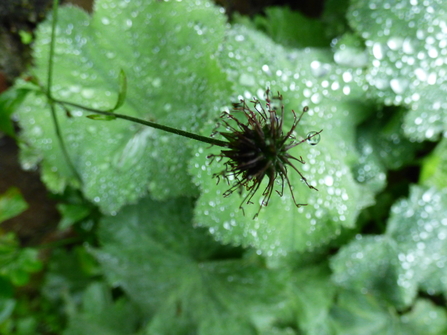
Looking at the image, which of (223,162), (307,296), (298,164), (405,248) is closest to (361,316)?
(307,296)

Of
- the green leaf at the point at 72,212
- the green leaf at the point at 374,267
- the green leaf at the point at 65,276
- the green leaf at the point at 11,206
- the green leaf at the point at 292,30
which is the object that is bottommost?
the green leaf at the point at 65,276

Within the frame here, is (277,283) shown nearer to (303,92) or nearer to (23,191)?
(303,92)

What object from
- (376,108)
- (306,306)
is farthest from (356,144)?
(306,306)

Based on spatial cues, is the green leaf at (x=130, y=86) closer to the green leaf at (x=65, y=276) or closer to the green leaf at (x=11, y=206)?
the green leaf at (x=11, y=206)

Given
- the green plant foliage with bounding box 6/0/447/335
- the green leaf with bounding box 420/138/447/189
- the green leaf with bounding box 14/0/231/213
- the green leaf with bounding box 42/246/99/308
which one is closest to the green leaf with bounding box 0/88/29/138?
the green plant foliage with bounding box 6/0/447/335

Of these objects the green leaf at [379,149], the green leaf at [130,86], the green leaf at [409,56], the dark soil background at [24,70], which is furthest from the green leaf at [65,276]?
the green leaf at [409,56]

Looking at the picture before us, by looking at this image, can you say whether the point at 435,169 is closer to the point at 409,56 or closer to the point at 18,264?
the point at 409,56
